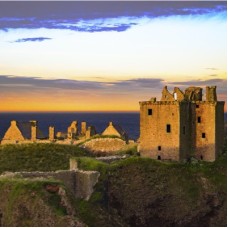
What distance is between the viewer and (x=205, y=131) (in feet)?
138

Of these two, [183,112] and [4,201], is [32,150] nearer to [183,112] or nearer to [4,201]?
[183,112]

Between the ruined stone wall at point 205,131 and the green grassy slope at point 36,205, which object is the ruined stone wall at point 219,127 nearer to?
the ruined stone wall at point 205,131

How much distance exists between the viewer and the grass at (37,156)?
148 ft

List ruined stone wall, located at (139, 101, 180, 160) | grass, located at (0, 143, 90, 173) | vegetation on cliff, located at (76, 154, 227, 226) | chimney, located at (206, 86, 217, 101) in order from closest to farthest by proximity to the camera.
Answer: vegetation on cliff, located at (76, 154, 227, 226) → ruined stone wall, located at (139, 101, 180, 160) → chimney, located at (206, 86, 217, 101) → grass, located at (0, 143, 90, 173)

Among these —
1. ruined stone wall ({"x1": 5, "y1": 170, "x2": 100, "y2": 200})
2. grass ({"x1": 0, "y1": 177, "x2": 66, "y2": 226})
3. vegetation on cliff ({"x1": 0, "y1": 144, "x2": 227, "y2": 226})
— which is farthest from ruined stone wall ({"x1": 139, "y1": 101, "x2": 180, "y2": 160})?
grass ({"x1": 0, "y1": 177, "x2": 66, "y2": 226})

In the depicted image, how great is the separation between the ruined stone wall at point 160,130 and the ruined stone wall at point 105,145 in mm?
7362

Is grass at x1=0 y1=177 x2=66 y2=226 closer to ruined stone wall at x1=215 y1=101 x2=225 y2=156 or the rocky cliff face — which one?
the rocky cliff face

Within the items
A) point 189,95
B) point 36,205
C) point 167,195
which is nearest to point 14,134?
point 189,95

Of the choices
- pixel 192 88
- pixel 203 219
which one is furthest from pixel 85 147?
pixel 203 219

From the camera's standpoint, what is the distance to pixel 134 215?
37.2 metres

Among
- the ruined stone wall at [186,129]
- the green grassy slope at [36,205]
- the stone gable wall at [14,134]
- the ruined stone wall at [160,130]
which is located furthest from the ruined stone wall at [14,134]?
the green grassy slope at [36,205]

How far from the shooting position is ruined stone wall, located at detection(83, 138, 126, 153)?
49.6 m

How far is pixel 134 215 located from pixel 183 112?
339 inches

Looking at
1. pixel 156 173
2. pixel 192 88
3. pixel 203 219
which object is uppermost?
pixel 192 88
